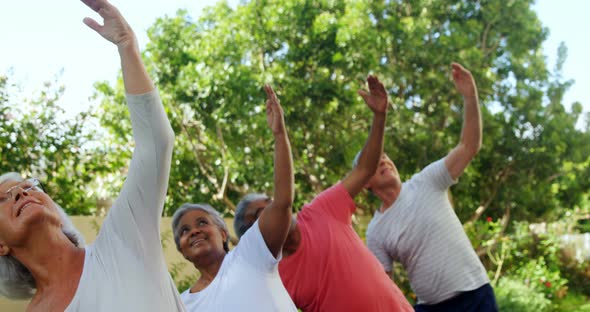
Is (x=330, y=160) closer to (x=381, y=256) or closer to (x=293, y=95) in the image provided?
(x=293, y=95)

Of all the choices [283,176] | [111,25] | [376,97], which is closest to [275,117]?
[283,176]

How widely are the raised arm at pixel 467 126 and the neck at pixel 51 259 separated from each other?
2.56m

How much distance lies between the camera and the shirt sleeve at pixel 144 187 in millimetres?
1721

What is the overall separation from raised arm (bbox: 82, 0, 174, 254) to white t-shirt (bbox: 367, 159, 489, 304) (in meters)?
2.37

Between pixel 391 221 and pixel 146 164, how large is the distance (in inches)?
98.0

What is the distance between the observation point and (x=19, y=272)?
197cm

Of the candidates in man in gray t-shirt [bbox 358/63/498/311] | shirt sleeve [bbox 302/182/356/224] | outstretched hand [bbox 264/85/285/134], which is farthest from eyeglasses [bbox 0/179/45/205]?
man in gray t-shirt [bbox 358/63/498/311]

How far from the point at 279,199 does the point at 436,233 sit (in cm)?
156

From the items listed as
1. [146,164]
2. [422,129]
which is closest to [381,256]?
[146,164]

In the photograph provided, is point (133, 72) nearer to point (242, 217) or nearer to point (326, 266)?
point (242, 217)

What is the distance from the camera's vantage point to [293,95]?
10.1 meters

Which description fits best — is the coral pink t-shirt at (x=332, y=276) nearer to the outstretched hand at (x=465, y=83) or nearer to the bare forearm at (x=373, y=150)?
the bare forearm at (x=373, y=150)

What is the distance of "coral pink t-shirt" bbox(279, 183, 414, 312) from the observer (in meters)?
3.02

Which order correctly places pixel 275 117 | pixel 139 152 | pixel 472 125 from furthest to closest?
1. pixel 472 125
2. pixel 275 117
3. pixel 139 152
